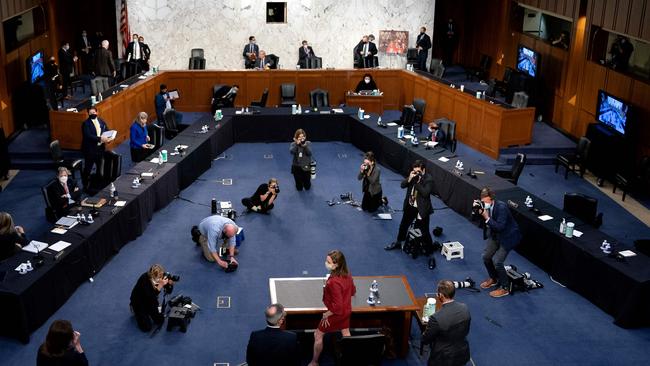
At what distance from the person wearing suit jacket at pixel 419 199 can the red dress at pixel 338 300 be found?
356 centimetres

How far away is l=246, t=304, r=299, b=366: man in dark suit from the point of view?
711 cm

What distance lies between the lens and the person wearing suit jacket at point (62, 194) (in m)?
12.5

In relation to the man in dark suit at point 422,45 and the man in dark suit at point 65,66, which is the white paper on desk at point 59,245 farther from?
the man in dark suit at point 422,45

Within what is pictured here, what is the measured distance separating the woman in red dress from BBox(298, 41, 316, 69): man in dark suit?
605 inches

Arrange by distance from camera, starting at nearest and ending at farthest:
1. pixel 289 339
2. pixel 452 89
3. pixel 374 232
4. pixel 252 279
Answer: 1. pixel 289 339
2. pixel 252 279
3. pixel 374 232
4. pixel 452 89

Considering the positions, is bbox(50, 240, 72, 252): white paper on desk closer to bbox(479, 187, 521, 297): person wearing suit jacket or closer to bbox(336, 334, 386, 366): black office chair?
bbox(336, 334, 386, 366): black office chair

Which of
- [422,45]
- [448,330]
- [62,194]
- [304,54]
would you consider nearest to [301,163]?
[62,194]

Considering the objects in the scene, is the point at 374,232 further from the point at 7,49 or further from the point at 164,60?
the point at 164,60

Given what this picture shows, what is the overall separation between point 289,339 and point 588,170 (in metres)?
11.7

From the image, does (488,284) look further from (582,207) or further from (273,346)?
(273,346)

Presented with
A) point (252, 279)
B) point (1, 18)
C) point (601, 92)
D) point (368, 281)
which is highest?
point (1, 18)

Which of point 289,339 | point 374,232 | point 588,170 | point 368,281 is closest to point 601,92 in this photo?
point 588,170

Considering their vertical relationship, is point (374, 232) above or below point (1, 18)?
below

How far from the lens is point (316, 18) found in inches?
942
